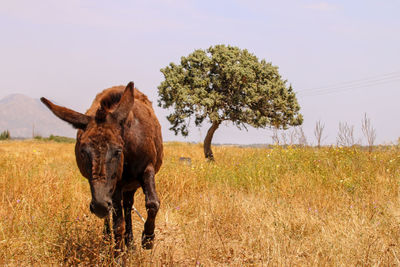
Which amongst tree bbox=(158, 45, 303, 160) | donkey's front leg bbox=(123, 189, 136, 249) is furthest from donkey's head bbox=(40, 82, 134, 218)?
tree bbox=(158, 45, 303, 160)

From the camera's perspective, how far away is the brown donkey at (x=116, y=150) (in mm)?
2879

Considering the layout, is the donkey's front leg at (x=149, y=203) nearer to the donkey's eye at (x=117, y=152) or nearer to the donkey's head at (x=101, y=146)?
the donkey's head at (x=101, y=146)

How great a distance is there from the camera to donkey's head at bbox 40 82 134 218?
286 centimetres

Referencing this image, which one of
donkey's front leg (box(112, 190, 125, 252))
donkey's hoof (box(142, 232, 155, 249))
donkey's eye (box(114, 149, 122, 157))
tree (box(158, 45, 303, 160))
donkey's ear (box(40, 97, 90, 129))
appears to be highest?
tree (box(158, 45, 303, 160))

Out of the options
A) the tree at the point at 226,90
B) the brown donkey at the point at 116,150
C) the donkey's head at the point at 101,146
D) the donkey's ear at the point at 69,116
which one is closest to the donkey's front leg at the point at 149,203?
the brown donkey at the point at 116,150

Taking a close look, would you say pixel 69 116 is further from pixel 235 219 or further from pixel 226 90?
pixel 226 90

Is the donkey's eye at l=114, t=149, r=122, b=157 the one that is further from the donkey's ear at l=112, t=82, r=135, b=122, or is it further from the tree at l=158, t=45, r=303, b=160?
the tree at l=158, t=45, r=303, b=160

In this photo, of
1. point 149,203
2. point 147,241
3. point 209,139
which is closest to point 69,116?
point 149,203

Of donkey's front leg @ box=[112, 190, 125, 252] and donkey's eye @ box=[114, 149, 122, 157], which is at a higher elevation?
donkey's eye @ box=[114, 149, 122, 157]

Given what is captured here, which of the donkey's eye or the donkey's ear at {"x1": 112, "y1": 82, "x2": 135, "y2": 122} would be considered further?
the donkey's ear at {"x1": 112, "y1": 82, "x2": 135, "y2": 122}

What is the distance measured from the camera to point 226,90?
2211 cm

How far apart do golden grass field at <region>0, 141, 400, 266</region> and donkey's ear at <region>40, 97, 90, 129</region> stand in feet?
4.16

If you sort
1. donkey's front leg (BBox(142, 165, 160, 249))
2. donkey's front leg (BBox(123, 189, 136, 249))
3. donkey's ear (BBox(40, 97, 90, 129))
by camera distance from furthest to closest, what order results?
donkey's front leg (BBox(123, 189, 136, 249))
donkey's front leg (BBox(142, 165, 160, 249))
donkey's ear (BBox(40, 97, 90, 129))

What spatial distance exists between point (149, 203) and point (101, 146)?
3.29ft
